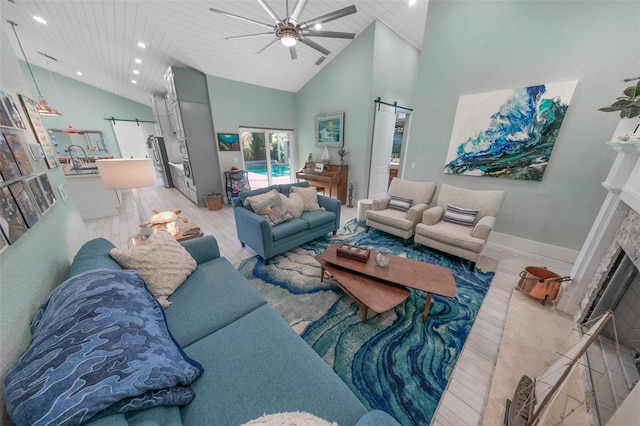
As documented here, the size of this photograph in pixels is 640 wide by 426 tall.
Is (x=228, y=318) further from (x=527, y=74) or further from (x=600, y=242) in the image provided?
(x=527, y=74)

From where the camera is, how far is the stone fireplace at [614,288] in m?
1.18

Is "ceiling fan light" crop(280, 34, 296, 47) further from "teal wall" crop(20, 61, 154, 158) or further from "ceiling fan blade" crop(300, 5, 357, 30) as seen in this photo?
"teal wall" crop(20, 61, 154, 158)

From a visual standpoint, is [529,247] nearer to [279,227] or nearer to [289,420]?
[279,227]

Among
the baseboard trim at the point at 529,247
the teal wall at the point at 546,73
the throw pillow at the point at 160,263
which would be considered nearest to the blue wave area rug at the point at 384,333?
the throw pillow at the point at 160,263

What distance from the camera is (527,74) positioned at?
254 centimetres

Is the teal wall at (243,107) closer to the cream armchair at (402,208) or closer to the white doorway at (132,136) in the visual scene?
the cream armchair at (402,208)

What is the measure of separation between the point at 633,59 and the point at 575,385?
3.06 meters

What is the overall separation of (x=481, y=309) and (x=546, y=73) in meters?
2.80

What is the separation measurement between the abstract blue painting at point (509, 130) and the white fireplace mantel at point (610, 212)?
105 centimetres

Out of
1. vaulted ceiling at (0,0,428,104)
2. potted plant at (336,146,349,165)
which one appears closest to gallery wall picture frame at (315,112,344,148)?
potted plant at (336,146,349,165)

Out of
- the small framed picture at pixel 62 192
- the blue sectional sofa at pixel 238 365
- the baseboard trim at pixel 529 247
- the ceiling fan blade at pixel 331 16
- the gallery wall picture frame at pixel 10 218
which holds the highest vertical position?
the ceiling fan blade at pixel 331 16

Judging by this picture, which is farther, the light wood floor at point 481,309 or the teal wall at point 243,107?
the teal wall at point 243,107

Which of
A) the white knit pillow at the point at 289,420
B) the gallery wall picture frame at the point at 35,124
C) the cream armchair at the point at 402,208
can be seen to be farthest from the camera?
the cream armchair at the point at 402,208

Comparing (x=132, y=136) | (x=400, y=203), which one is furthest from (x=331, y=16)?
(x=132, y=136)
